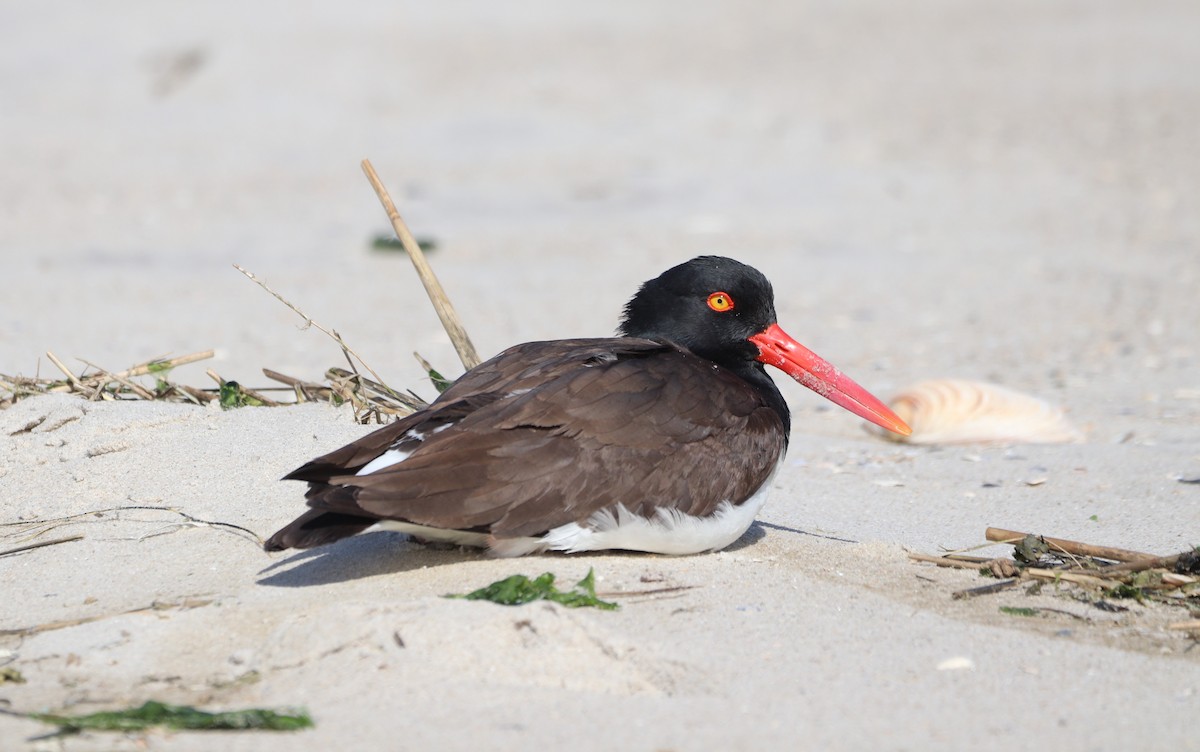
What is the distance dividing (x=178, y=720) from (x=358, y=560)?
1311 millimetres

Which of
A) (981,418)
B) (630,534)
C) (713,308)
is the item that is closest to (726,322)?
(713,308)

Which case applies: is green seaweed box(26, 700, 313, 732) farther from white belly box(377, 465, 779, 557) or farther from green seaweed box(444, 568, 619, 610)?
white belly box(377, 465, 779, 557)

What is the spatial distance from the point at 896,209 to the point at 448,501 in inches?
449

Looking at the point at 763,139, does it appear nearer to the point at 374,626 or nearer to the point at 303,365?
the point at 303,365

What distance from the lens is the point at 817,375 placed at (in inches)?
215

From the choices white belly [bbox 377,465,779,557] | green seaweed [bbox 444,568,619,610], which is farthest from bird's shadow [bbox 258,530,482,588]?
green seaweed [bbox 444,568,619,610]

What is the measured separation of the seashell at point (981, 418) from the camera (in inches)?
290

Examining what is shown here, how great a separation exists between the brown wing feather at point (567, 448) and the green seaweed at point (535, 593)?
0.23m

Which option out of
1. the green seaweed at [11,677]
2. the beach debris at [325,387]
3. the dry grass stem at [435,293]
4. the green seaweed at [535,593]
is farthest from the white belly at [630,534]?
the dry grass stem at [435,293]

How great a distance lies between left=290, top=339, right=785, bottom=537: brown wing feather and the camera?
4.03 m

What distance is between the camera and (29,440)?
5270mm

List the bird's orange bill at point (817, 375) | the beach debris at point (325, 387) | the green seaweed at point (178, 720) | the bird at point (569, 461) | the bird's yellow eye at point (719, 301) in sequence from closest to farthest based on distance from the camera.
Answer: the green seaweed at point (178, 720) → the bird at point (569, 461) → the bird's yellow eye at point (719, 301) → the bird's orange bill at point (817, 375) → the beach debris at point (325, 387)

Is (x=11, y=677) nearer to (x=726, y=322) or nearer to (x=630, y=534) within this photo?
(x=630, y=534)

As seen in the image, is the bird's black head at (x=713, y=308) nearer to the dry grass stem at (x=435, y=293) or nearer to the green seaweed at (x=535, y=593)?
the dry grass stem at (x=435, y=293)
